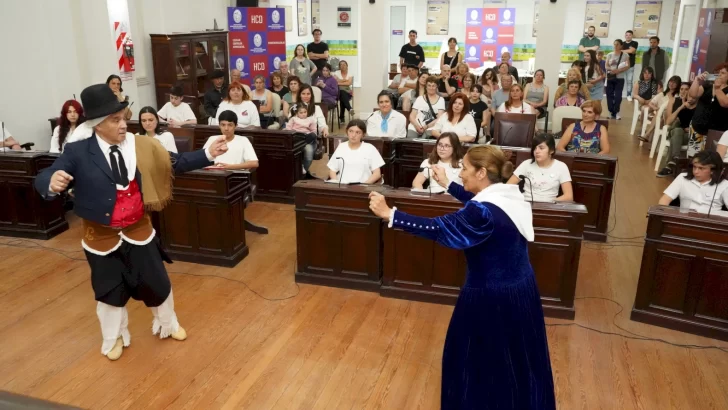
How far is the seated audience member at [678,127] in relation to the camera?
8.00 metres

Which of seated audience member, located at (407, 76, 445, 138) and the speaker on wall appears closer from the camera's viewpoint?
seated audience member, located at (407, 76, 445, 138)

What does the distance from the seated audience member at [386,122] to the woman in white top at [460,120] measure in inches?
17.8

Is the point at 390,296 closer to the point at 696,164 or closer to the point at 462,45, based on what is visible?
the point at 696,164

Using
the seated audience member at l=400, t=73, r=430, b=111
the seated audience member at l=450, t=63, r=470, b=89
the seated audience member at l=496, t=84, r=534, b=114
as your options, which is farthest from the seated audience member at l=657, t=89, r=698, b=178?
the seated audience member at l=400, t=73, r=430, b=111

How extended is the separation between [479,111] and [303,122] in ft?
A: 7.93

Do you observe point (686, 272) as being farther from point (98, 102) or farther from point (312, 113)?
point (312, 113)

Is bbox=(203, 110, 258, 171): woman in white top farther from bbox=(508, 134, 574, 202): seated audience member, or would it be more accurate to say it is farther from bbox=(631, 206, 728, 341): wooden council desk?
bbox=(631, 206, 728, 341): wooden council desk

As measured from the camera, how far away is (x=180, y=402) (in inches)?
133

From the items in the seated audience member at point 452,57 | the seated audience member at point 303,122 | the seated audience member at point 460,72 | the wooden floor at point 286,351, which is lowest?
the wooden floor at point 286,351

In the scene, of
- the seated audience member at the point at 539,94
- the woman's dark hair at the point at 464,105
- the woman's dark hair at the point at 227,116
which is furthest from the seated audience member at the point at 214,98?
the seated audience member at the point at 539,94

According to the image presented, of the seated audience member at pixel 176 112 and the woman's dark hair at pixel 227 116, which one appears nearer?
the woman's dark hair at pixel 227 116

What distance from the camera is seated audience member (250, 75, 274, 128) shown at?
8320 mm

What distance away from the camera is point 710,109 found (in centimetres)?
705

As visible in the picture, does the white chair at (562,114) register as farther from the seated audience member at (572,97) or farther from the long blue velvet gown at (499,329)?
the long blue velvet gown at (499,329)
